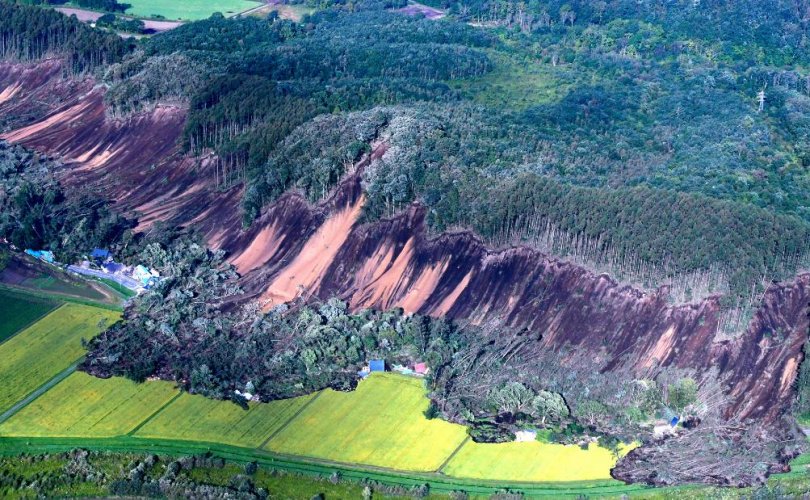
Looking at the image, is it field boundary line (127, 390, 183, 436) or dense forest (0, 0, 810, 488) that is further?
dense forest (0, 0, 810, 488)

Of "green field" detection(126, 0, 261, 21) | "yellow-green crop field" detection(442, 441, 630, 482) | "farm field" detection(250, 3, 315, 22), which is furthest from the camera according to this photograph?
"farm field" detection(250, 3, 315, 22)

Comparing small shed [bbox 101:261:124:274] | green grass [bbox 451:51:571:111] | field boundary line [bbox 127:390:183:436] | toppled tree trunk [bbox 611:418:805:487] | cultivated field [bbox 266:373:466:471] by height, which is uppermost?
green grass [bbox 451:51:571:111]

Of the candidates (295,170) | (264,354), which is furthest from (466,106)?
(264,354)

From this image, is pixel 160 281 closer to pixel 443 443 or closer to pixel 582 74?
pixel 443 443

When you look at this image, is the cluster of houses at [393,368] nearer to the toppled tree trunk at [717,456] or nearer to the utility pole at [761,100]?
the toppled tree trunk at [717,456]

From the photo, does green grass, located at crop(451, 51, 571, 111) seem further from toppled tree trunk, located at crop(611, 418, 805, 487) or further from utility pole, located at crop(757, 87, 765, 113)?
toppled tree trunk, located at crop(611, 418, 805, 487)

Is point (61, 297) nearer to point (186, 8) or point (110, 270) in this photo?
point (110, 270)

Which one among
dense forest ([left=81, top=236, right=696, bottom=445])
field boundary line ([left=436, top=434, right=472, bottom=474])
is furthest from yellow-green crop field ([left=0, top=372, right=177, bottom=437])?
field boundary line ([left=436, top=434, right=472, bottom=474])
